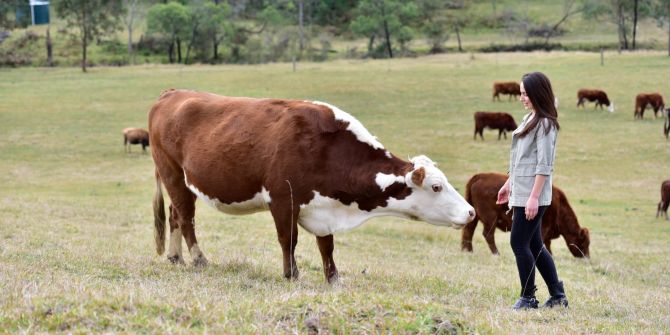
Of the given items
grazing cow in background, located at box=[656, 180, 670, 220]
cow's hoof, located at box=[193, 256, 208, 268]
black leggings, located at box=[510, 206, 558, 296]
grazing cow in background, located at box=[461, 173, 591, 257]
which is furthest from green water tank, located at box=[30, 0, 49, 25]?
black leggings, located at box=[510, 206, 558, 296]

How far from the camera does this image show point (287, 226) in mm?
7949

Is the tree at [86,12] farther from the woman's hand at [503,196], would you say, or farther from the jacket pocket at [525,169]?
the jacket pocket at [525,169]

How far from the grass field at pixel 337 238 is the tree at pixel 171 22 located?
2931cm

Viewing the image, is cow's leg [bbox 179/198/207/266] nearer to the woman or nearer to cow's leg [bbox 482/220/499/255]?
the woman

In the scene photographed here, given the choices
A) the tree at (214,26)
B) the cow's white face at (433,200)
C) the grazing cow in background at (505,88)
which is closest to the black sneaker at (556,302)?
the cow's white face at (433,200)

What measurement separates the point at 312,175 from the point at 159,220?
3018 millimetres

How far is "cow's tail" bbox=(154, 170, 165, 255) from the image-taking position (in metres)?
9.91

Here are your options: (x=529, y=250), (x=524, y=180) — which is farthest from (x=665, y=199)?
(x=524, y=180)

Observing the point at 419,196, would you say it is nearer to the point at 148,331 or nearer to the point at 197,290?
the point at 197,290

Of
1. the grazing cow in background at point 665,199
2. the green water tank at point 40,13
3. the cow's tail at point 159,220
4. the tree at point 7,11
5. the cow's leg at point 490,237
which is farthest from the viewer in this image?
the tree at point 7,11

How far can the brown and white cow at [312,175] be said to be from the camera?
25.5 ft

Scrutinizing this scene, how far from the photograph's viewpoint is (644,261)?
14492mm

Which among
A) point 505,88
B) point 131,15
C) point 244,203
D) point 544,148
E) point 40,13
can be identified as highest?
point 40,13

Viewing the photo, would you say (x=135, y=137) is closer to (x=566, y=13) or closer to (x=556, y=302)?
(x=556, y=302)
